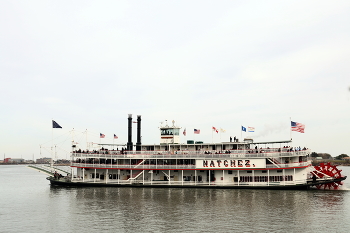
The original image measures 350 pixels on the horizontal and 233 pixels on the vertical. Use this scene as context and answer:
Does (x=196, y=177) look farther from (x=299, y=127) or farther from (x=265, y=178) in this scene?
(x=299, y=127)

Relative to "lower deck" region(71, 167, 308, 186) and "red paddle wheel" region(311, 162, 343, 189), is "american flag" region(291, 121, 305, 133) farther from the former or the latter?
"red paddle wheel" region(311, 162, 343, 189)

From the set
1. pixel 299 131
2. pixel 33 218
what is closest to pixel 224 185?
pixel 299 131

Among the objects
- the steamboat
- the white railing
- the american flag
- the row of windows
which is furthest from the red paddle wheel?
the american flag

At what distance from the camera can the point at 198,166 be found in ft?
158

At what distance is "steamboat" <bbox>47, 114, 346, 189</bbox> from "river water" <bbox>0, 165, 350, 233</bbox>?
7.84 ft

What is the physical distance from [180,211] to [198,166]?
53.0ft

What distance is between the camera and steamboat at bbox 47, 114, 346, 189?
4550 cm

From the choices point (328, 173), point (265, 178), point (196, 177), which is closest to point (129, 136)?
point (196, 177)

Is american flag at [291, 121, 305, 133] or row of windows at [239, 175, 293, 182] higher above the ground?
american flag at [291, 121, 305, 133]

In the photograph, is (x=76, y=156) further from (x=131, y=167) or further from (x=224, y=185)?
(x=224, y=185)

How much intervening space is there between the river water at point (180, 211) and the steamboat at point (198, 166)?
94.1 inches

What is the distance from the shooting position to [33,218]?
31.0 meters

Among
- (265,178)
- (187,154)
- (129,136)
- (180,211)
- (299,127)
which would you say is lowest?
(180,211)

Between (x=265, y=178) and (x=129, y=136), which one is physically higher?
(x=129, y=136)
